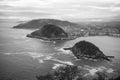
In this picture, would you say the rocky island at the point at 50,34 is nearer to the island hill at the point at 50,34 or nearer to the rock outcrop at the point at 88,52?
the island hill at the point at 50,34

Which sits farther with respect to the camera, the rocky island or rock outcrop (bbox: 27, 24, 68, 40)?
rock outcrop (bbox: 27, 24, 68, 40)

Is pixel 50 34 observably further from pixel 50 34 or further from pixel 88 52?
pixel 88 52

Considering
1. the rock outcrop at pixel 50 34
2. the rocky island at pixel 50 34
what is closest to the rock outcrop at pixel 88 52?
the rocky island at pixel 50 34

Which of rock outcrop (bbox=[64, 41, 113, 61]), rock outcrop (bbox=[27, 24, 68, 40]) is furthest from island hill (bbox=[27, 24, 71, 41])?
rock outcrop (bbox=[64, 41, 113, 61])

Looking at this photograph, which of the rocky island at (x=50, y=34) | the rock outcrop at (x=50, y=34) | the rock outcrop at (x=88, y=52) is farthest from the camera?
the rock outcrop at (x=50, y=34)

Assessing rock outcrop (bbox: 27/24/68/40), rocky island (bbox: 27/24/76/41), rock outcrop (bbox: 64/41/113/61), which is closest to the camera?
rock outcrop (bbox: 64/41/113/61)

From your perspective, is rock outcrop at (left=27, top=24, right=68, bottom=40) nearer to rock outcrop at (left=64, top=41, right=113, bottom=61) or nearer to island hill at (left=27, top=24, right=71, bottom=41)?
island hill at (left=27, top=24, right=71, bottom=41)

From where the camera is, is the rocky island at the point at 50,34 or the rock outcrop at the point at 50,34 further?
the rock outcrop at the point at 50,34

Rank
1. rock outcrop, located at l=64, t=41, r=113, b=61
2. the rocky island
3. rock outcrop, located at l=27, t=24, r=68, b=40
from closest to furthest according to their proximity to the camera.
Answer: rock outcrop, located at l=64, t=41, r=113, b=61 → the rocky island → rock outcrop, located at l=27, t=24, r=68, b=40

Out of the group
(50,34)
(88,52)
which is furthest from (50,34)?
(88,52)

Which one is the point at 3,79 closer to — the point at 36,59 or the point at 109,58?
the point at 36,59

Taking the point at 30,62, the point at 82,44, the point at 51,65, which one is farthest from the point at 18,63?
the point at 82,44
